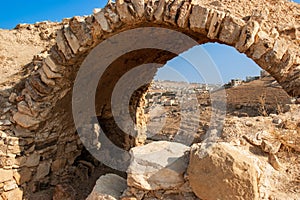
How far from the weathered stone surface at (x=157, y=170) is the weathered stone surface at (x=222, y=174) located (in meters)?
0.18

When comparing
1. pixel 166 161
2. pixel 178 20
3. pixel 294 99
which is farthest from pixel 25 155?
pixel 294 99

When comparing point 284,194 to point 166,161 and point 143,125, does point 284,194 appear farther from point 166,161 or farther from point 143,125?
point 143,125

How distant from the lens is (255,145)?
9.32 feet

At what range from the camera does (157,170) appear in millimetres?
2686

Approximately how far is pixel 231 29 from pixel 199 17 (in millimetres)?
476

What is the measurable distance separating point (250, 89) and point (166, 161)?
784 cm

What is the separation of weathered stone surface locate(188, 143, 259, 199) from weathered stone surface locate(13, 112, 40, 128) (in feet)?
9.70

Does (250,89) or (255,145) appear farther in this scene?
(250,89)

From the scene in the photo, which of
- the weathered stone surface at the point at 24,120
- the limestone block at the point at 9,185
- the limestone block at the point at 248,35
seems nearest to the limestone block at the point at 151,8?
the limestone block at the point at 248,35

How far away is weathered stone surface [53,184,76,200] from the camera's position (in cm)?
462

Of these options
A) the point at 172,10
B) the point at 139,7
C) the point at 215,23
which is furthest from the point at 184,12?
the point at 139,7

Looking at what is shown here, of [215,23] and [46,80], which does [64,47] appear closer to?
[46,80]

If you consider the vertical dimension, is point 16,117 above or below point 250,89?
above

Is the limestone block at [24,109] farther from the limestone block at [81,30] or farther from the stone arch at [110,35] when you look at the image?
the limestone block at [81,30]
